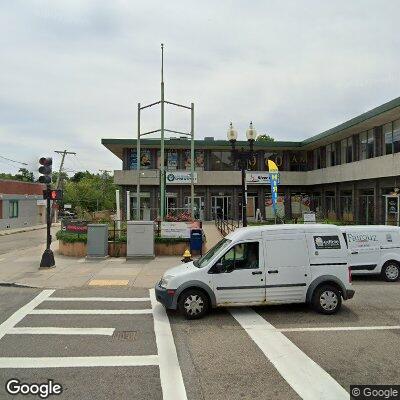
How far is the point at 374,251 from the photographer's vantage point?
12.8 metres

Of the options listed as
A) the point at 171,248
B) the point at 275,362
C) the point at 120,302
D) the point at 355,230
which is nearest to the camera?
the point at 275,362

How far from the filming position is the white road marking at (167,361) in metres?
5.16

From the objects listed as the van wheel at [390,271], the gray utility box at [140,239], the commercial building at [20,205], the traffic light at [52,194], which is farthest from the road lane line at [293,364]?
the commercial building at [20,205]

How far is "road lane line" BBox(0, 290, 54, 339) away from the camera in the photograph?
26.1 feet

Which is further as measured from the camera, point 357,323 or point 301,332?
point 357,323

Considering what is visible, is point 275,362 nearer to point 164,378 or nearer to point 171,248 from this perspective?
point 164,378

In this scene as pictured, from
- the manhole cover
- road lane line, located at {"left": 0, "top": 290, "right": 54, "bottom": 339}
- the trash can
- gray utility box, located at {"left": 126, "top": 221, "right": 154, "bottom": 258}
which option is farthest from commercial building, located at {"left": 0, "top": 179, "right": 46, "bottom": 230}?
the manhole cover

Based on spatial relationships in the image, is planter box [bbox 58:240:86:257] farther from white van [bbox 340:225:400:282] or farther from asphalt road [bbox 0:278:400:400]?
white van [bbox 340:225:400:282]

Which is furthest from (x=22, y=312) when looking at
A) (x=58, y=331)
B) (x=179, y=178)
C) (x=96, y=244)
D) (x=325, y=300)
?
(x=179, y=178)

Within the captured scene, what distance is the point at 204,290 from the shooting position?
854 cm

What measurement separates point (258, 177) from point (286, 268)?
28336 millimetres

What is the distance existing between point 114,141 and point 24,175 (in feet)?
264

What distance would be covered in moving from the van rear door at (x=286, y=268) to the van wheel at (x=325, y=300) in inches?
10.8

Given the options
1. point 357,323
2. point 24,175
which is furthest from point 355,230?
point 24,175
